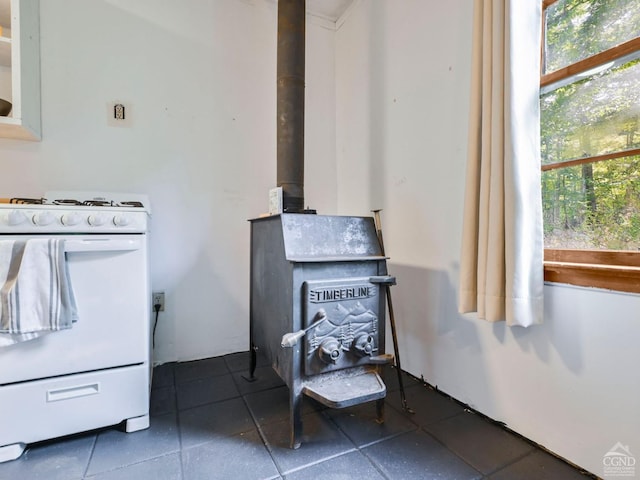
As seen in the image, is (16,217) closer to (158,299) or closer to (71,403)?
(71,403)

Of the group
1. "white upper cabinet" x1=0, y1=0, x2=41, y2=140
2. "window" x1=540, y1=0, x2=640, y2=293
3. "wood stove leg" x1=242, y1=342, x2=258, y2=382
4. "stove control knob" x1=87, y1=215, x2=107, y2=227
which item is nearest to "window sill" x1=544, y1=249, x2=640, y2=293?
"window" x1=540, y1=0, x2=640, y2=293

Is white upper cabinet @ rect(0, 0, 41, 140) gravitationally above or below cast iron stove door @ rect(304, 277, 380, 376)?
above

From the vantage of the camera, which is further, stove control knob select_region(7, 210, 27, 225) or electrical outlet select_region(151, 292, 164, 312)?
electrical outlet select_region(151, 292, 164, 312)

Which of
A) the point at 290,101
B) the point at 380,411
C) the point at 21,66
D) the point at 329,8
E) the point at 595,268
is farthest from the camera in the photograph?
the point at 329,8

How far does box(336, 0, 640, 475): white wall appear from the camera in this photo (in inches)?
40.3

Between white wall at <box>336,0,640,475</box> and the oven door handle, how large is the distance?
1.40 metres

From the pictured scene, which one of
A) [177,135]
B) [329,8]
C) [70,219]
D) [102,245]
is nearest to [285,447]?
[102,245]

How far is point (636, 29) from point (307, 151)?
71.4 inches

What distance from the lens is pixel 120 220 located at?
4.19 ft

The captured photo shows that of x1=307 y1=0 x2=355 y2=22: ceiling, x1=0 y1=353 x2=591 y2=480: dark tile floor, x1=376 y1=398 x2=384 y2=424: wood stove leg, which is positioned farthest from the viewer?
x1=307 y1=0 x2=355 y2=22: ceiling

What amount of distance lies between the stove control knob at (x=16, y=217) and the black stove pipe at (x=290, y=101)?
1091 millimetres

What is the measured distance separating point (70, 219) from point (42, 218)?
84 mm

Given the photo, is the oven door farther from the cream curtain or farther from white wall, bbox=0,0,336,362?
the cream curtain

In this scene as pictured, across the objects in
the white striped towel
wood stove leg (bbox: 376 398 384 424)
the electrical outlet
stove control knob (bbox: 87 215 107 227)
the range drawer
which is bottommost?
wood stove leg (bbox: 376 398 384 424)
